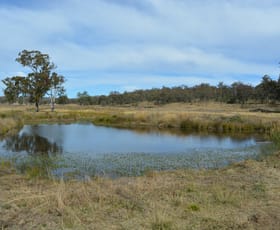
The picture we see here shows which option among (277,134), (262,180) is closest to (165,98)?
(277,134)

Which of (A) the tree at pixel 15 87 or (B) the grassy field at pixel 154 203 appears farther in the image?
(A) the tree at pixel 15 87

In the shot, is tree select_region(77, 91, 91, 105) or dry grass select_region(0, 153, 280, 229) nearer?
dry grass select_region(0, 153, 280, 229)

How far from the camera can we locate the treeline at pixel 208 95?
7133cm

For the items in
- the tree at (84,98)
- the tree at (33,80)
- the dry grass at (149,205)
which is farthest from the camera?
the tree at (84,98)

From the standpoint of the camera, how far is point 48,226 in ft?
17.3

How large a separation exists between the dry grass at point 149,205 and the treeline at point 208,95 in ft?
200

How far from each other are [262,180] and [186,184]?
6.83ft

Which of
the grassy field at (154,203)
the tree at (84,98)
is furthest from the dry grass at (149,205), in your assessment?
the tree at (84,98)

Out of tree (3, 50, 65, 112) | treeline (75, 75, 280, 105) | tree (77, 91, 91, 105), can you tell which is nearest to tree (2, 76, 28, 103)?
tree (3, 50, 65, 112)

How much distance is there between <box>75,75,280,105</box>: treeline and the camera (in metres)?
71.3

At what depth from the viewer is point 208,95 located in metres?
102

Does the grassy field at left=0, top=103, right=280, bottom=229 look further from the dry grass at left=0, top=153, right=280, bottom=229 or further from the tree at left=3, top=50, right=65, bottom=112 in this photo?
the tree at left=3, top=50, right=65, bottom=112

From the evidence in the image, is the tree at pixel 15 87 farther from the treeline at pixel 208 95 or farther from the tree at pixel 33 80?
the treeline at pixel 208 95

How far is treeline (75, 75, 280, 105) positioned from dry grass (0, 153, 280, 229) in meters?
61.0
